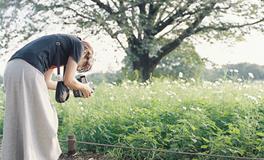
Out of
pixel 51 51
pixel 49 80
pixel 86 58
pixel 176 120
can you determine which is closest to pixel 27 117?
pixel 49 80

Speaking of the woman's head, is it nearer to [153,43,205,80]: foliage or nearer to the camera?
the camera

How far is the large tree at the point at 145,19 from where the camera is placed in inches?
534

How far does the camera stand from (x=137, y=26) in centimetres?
1354

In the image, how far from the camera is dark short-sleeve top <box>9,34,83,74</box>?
3184mm

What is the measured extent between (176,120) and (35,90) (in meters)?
2.05

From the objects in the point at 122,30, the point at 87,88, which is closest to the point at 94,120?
the point at 87,88

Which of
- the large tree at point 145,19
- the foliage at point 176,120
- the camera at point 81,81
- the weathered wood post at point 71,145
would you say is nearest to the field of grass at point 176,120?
the foliage at point 176,120

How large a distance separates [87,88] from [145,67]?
37.4ft

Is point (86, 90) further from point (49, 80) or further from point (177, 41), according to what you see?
point (177, 41)

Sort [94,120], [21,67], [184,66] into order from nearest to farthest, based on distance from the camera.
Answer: [21,67], [94,120], [184,66]

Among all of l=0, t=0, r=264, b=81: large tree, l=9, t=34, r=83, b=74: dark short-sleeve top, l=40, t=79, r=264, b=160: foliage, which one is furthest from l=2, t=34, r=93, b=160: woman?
l=0, t=0, r=264, b=81: large tree

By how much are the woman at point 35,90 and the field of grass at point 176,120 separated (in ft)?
4.77

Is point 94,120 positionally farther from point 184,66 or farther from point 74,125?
point 184,66

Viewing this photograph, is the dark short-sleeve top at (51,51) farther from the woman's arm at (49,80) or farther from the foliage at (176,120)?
the foliage at (176,120)
